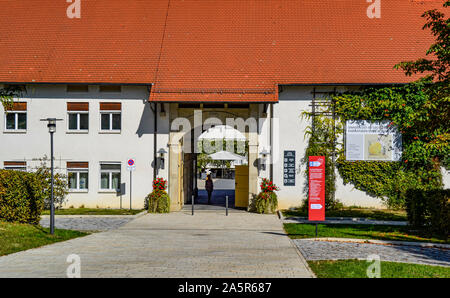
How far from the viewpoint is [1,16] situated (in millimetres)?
27156

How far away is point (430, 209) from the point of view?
51.5 ft

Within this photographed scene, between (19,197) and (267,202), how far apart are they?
11289 millimetres

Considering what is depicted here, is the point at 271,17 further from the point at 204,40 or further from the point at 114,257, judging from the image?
the point at 114,257

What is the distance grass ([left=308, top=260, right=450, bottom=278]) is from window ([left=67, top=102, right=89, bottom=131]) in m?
17.0

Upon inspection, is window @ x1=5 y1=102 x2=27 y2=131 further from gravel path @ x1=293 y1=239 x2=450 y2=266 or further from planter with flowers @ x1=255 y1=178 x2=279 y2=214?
gravel path @ x1=293 y1=239 x2=450 y2=266

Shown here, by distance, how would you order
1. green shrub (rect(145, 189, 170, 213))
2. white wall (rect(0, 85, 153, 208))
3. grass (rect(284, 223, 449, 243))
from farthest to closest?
1. white wall (rect(0, 85, 153, 208))
2. green shrub (rect(145, 189, 170, 213))
3. grass (rect(284, 223, 449, 243))

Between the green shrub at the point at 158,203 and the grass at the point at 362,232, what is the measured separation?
6873 mm

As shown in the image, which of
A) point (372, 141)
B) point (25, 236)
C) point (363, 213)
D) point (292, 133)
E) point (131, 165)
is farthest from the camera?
point (292, 133)

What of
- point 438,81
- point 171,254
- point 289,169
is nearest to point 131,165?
point 289,169

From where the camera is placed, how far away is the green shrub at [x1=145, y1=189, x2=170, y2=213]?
75.3ft

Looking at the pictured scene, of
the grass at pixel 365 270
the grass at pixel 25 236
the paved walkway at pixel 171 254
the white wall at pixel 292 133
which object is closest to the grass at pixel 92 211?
the paved walkway at pixel 171 254

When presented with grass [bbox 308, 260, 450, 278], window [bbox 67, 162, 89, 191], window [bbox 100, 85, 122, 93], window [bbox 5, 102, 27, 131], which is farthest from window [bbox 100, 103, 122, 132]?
grass [bbox 308, 260, 450, 278]

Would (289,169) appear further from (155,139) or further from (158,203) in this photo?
(155,139)
